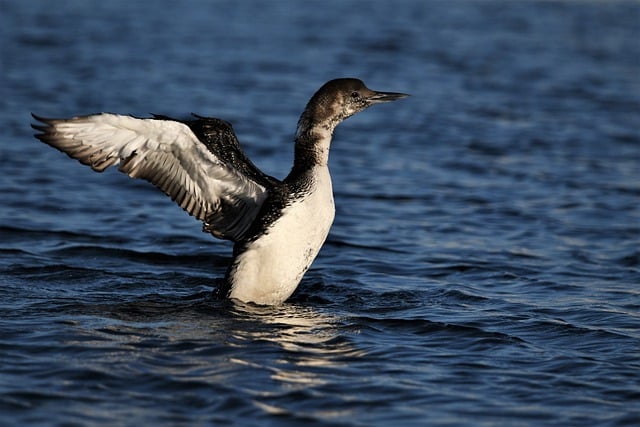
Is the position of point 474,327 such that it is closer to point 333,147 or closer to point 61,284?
point 61,284

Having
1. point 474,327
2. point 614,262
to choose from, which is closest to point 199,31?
point 614,262

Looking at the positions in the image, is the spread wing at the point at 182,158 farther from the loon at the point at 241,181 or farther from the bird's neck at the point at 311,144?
the bird's neck at the point at 311,144

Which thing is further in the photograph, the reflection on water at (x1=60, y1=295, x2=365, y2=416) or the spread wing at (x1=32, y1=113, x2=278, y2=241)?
the spread wing at (x1=32, y1=113, x2=278, y2=241)

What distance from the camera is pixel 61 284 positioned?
7.31 meters

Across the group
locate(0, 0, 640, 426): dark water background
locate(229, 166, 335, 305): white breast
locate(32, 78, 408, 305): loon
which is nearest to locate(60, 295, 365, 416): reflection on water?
locate(0, 0, 640, 426): dark water background

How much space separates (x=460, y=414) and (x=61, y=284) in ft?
10.8

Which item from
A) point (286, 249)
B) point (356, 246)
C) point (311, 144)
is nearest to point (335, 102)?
point (311, 144)

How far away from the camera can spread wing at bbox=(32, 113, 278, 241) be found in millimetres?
6121

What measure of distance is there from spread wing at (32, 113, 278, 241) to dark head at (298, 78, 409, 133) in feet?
1.63

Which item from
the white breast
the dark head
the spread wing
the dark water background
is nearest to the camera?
the dark water background

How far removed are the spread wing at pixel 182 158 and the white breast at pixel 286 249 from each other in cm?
23

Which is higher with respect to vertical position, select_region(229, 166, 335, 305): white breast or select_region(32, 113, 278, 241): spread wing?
select_region(32, 113, 278, 241): spread wing

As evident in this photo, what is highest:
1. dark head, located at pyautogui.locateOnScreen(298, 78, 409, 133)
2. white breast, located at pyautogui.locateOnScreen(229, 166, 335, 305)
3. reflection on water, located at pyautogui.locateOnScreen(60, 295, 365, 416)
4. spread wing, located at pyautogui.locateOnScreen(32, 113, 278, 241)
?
dark head, located at pyautogui.locateOnScreen(298, 78, 409, 133)

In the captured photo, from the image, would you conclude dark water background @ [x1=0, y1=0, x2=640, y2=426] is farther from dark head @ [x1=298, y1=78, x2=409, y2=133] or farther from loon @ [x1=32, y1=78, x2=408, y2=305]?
dark head @ [x1=298, y1=78, x2=409, y2=133]
